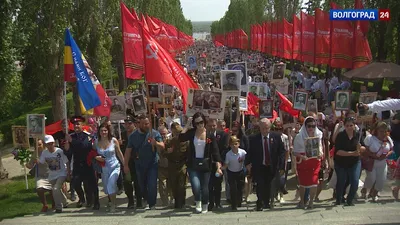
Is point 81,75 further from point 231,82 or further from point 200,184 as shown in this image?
point 200,184

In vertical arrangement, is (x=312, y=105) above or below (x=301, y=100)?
below

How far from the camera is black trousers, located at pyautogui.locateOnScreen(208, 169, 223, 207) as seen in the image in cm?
743

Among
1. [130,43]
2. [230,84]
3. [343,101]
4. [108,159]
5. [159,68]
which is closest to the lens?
[108,159]

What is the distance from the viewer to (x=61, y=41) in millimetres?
14250

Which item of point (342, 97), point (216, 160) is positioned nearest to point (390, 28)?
point (342, 97)

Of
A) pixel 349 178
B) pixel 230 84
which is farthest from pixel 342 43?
pixel 349 178

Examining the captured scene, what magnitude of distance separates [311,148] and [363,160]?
138 cm

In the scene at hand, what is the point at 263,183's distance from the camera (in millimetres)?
7195

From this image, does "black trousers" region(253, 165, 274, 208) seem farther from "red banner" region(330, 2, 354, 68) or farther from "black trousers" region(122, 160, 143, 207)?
"red banner" region(330, 2, 354, 68)

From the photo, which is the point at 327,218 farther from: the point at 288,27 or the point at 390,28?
the point at 288,27

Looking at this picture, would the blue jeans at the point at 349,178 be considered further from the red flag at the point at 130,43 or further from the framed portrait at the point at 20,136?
the red flag at the point at 130,43

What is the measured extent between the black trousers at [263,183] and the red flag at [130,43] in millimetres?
5581

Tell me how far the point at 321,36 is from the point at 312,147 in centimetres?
1394

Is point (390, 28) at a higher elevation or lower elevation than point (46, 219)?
higher
